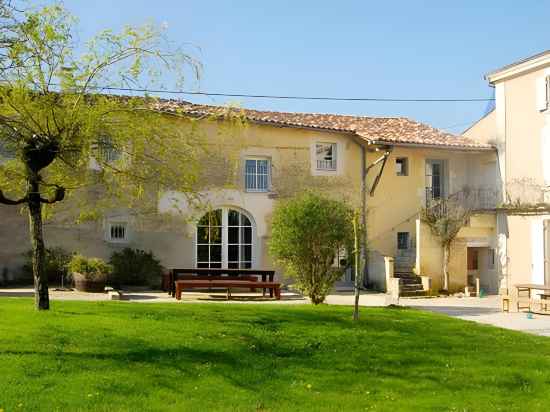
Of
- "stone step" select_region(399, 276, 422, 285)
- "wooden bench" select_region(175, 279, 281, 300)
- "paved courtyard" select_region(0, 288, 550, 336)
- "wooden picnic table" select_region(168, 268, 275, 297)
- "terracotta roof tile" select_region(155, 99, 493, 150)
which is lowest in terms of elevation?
"paved courtyard" select_region(0, 288, 550, 336)

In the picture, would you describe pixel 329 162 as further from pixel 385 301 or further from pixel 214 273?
pixel 214 273

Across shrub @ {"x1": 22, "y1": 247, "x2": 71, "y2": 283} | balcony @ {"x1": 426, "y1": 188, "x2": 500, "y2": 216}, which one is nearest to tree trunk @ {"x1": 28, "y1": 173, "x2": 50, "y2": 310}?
shrub @ {"x1": 22, "y1": 247, "x2": 71, "y2": 283}

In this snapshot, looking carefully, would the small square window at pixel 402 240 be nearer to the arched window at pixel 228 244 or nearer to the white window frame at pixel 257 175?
the white window frame at pixel 257 175

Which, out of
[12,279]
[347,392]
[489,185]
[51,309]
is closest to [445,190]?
[489,185]

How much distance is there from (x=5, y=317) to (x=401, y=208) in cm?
1763

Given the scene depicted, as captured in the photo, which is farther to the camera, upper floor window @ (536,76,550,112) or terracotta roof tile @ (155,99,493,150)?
terracotta roof tile @ (155,99,493,150)

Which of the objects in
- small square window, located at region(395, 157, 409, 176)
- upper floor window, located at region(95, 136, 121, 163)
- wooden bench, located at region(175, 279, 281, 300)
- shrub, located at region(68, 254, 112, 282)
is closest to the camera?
upper floor window, located at region(95, 136, 121, 163)

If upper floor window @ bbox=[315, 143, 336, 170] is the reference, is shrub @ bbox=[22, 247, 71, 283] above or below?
below

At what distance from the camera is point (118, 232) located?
2148 cm

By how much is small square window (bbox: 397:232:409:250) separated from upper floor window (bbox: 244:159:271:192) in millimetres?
5651

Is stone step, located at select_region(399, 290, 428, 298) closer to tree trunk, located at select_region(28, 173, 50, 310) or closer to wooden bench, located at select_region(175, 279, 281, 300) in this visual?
wooden bench, located at select_region(175, 279, 281, 300)

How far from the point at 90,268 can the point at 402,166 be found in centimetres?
1264

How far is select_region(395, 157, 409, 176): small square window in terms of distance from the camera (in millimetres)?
25344

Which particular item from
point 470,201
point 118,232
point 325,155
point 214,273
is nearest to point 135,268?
point 118,232
